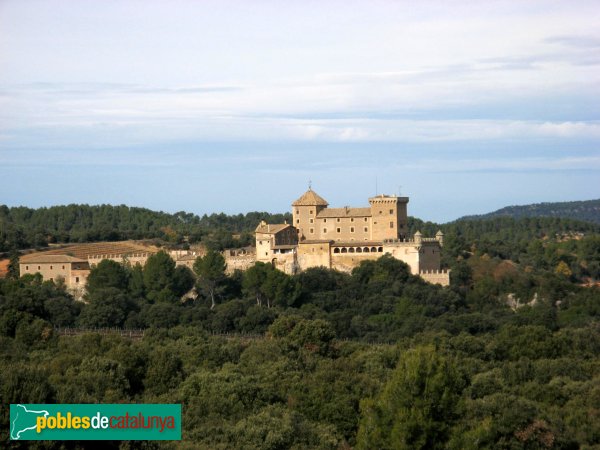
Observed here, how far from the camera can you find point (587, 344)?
45.1 meters

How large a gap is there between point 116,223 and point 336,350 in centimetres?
5452

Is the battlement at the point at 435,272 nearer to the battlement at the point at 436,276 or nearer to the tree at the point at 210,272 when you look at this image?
the battlement at the point at 436,276

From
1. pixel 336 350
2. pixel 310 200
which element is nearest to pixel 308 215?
pixel 310 200

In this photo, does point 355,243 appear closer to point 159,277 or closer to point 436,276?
point 436,276

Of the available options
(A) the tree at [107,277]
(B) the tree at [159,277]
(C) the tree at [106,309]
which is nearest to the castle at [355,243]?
(B) the tree at [159,277]

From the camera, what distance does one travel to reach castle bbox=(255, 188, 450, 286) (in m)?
59.4

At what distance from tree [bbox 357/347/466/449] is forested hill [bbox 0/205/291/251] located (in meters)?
49.5

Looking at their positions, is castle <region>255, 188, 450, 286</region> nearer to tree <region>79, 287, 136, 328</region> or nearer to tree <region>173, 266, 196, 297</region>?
tree <region>173, 266, 196, 297</region>

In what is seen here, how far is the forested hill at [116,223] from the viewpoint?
77375mm

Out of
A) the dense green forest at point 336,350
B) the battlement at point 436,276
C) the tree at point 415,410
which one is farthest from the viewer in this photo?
the battlement at point 436,276

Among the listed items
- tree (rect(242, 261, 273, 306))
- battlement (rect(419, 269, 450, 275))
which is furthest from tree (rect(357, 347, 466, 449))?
battlement (rect(419, 269, 450, 275))

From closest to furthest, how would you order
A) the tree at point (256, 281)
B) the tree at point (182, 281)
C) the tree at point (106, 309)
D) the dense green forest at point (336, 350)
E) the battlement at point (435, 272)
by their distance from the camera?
the dense green forest at point (336, 350), the tree at point (106, 309), the tree at point (256, 281), the battlement at point (435, 272), the tree at point (182, 281)

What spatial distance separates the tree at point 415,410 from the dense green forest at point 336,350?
0.12 ft

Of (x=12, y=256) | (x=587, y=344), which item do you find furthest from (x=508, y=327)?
(x=12, y=256)
